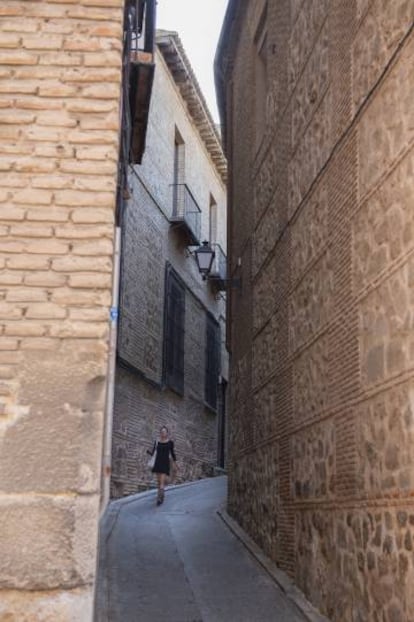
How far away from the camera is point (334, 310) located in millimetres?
7035

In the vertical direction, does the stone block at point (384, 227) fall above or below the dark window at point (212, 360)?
below

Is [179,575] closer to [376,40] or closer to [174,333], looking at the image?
[376,40]

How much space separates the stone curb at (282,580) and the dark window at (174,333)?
6944 millimetres

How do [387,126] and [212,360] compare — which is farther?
[212,360]

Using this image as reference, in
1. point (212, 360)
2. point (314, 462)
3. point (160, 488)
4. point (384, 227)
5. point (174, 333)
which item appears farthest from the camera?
point (212, 360)

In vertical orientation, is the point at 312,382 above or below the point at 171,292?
below

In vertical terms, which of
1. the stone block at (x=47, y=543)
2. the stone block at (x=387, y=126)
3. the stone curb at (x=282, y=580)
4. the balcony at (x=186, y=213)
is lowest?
the stone curb at (x=282, y=580)

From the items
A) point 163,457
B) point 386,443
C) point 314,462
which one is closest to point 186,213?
point 163,457

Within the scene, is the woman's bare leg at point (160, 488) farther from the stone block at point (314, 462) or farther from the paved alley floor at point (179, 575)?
the stone block at point (314, 462)

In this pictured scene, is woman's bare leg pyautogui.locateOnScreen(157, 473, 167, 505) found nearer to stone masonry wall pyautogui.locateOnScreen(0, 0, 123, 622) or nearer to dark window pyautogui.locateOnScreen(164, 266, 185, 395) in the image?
dark window pyautogui.locateOnScreen(164, 266, 185, 395)

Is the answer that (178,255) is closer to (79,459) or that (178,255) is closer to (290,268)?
(290,268)

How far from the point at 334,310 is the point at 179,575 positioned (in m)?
3.03

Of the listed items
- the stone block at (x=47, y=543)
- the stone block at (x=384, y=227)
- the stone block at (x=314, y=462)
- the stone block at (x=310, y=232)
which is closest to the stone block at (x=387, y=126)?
the stone block at (x=384, y=227)

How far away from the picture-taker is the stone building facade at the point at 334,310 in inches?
218
